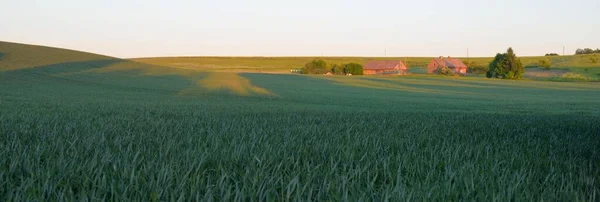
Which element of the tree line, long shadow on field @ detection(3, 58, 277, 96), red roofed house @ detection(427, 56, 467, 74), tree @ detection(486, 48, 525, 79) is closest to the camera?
long shadow on field @ detection(3, 58, 277, 96)

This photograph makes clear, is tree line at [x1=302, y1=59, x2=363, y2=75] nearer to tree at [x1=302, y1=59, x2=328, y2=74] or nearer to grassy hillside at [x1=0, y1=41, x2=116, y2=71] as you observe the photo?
tree at [x1=302, y1=59, x2=328, y2=74]

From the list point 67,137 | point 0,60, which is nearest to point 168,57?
point 0,60

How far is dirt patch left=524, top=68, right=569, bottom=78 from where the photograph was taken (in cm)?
10072

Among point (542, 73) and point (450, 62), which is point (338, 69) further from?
point (542, 73)

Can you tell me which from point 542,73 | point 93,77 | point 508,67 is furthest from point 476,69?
point 93,77

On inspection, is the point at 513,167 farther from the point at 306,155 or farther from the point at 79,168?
the point at 79,168

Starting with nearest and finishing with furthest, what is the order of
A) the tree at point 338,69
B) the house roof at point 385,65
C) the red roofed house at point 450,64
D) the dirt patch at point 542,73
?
the dirt patch at point 542,73 → the tree at point 338,69 → the red roofed house at point 450,64 → the house roof at point 385,65

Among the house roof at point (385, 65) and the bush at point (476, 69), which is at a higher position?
the house roof at point (385, 65)

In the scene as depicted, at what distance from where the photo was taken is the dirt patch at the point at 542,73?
10072 cm

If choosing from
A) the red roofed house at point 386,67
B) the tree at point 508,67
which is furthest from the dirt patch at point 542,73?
the red roofed house at point 386,67

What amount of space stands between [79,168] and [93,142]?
1.63 metres

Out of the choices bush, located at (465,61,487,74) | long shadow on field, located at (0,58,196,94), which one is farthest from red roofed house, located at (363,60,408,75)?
long shadow on field, located at (0,58,196,94)

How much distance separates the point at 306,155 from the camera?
14.2 ft

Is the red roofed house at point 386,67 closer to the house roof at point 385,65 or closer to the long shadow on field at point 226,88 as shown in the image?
the house roof at point 385,65
